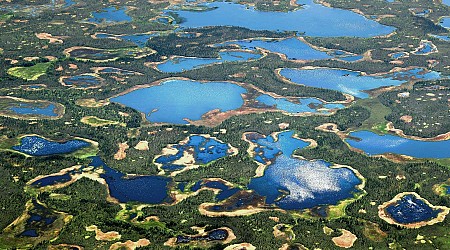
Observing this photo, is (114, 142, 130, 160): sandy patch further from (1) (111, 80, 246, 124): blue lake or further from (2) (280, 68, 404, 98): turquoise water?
(2) (280, 68, 404, 98): turquoise water

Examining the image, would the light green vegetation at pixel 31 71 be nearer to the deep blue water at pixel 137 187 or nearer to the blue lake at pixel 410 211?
the deep blue water at pixel 137 187

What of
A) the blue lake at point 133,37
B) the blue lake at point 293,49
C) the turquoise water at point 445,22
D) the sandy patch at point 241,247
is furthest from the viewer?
the turquoise water at point 445,22

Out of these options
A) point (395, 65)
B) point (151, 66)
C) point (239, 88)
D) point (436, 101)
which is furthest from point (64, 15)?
point (436, 101)

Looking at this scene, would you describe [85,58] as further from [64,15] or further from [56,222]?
[56,222]

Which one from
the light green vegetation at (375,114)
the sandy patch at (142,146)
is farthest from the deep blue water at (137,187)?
the light green vegetation at (375,114)

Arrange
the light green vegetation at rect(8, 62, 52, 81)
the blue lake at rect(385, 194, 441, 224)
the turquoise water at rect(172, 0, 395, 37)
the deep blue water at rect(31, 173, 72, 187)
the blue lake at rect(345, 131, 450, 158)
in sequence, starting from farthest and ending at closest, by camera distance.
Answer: the turquoise water at rect(172, 0, 395, 37) → the light green vegetation at rect(8, 62, 52, 81) → the blue lake at rect(345, 131, 450, 158) → the deep blue water at rect(31, 173, 72, 187) → the blue lake at rect(385, 194, 441, 224)

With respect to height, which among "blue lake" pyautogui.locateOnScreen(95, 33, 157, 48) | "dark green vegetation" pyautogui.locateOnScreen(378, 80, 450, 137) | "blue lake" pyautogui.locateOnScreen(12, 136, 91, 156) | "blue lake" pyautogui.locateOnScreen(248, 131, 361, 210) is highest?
"dark green vegetation" pyautogui.locateOnScreen(378, 80, 450, 137)

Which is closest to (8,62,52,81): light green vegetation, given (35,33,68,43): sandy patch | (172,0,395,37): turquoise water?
(35,33,68,43): sandy patch

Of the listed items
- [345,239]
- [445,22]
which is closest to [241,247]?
[345,239]
